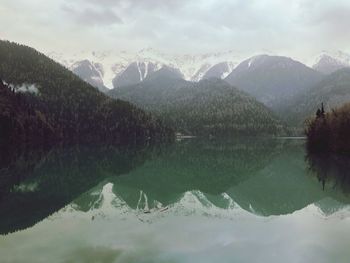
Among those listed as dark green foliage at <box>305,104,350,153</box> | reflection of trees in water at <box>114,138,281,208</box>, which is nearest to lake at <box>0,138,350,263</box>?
reflection of trees in water at <box>114,138,281,208</box>

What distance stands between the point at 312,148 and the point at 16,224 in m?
139

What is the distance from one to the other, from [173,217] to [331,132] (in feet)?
371

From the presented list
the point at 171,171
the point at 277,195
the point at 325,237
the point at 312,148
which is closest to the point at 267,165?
the point at 171,171

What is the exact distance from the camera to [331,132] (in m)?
156

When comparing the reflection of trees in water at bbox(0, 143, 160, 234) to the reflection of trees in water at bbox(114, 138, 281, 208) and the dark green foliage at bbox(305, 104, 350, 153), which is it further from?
the dark green foliage at bbox(305, 104, 350, 153)

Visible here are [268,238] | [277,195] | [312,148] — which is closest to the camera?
[268,238]

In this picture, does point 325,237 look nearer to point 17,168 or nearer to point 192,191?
point 192,191

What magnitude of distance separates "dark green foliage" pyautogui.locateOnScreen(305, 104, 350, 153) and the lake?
4283 cm

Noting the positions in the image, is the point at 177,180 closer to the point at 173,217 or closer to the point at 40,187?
the point at 40,187

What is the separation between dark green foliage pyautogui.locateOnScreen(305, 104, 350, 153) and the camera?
479 feet

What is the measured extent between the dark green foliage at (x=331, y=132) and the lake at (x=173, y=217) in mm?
42835

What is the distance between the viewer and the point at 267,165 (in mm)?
134125

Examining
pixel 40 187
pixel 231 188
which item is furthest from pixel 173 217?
pixel 231 188

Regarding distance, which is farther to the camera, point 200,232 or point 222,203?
point 222,203
